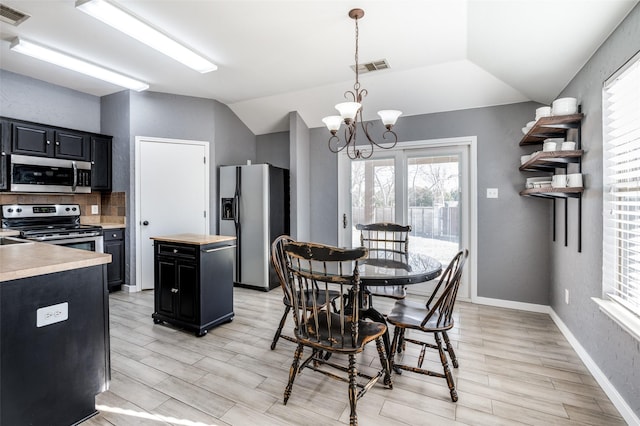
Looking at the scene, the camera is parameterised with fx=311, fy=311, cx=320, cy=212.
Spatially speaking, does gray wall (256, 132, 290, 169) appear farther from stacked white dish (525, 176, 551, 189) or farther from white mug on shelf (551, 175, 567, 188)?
white mug on shelf (551, 175, 567, 188)

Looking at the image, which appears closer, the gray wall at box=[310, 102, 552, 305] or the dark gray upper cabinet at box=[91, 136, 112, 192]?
the gray wall at box=[310, 102, 552, 305]

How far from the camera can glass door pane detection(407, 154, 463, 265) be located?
388 cm

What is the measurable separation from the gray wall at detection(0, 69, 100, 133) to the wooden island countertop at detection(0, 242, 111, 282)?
273 centimetres

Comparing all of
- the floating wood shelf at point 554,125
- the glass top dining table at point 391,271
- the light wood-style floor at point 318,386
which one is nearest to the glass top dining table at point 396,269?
the glass top dining table at point 391,271

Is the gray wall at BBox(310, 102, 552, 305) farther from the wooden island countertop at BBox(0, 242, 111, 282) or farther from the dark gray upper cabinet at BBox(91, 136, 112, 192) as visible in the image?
the dark gray upper cabinet at BBox(91, 136, 112, 192)

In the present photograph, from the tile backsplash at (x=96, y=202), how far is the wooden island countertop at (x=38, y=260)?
2.32m

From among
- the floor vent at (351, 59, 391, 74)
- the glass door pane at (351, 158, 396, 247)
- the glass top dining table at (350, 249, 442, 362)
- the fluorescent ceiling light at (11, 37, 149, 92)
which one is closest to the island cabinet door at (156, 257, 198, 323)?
the glass top dining table at (350, 249, 442, 362)

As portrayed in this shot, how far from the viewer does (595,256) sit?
2.20 meters

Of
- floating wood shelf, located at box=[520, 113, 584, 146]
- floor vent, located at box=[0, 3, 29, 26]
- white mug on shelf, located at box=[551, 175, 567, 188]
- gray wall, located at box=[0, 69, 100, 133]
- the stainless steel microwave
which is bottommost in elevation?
white mug on shelf, located at box=[551, 175, 567, 188]

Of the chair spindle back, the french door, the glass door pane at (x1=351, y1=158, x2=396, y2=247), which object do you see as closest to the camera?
the chair spindle back

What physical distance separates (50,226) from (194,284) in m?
2.33

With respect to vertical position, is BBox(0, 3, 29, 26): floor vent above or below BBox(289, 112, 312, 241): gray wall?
above

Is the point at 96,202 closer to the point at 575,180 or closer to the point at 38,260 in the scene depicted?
the point at 38,260

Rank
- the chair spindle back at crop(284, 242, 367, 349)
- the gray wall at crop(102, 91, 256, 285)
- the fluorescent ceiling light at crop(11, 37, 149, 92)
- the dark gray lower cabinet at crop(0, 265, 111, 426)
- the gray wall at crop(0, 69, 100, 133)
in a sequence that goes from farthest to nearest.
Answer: the gray wall at crop(102, 91, 256, 285) → the gray wall at crop(0, 69, 100, 133) → the fluorescent ceiling light at crop(11, 37, 149, 92) → the chair spindle back at crop(284, 242, 367, 349) → the dark gray lower cabinet at crop(0, 265, 111, 426)
